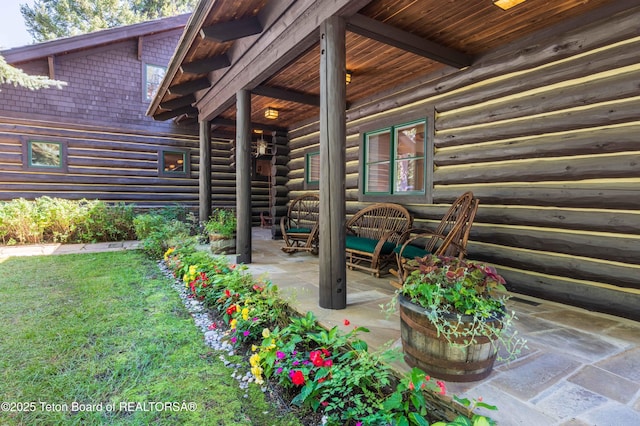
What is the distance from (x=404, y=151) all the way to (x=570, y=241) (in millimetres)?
2392

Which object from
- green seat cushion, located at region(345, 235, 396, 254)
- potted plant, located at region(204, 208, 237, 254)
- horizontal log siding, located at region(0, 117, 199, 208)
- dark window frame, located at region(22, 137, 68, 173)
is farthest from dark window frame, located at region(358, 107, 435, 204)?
dark window frame, located at region(22, 137, 68, 173)

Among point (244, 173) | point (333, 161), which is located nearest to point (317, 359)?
point (333, 161)

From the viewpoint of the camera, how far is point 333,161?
2688 mm

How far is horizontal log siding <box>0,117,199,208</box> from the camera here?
23.4ft

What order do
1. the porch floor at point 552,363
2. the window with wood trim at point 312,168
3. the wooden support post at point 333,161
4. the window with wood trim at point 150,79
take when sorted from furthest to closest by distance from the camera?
the window with wood trim at point 150,79, the window with wood trim at point 312,168, the wooden support post at point 333,161, the porch floor at point 552,363

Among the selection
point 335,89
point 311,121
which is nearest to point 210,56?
point 311,121

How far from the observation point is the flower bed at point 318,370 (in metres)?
1.45

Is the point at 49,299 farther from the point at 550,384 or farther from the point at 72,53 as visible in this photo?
the point at 72,53

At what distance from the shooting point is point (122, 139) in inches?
324

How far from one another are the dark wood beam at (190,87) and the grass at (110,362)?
3500 mm

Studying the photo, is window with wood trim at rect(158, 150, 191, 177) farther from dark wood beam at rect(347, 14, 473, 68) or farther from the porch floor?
dark wood beam at rect(347, 14, 473, 68)

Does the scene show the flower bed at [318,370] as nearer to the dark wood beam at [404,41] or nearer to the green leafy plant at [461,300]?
the green leafy plant at [461,300]

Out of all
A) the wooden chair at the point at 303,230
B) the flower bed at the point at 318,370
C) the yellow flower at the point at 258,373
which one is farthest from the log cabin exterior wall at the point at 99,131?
the yellow flower at the point at 258,373

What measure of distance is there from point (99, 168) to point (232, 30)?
630 centimetres
